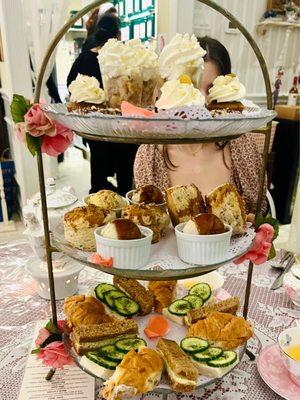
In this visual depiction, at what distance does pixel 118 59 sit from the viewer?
2.50 feet

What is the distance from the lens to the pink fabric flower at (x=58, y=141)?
825 millimetres

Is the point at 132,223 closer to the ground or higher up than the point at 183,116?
closer to the ground

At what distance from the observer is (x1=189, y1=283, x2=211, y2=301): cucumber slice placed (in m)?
1.04

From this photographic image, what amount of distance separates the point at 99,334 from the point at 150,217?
0.29 meters

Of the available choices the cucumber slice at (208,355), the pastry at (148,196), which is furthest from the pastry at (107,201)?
the cucumber slice at (208,355)

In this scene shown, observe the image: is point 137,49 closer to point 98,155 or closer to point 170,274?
point 170,274

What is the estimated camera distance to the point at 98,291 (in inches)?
39.4

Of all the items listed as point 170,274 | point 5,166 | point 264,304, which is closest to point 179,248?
point 170,274

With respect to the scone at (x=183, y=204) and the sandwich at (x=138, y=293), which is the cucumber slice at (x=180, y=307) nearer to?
the sandwich at (x=138, y=293)

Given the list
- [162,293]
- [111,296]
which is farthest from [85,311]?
[162,293]

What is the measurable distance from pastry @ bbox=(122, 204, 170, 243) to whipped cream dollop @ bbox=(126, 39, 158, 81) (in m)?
0.29

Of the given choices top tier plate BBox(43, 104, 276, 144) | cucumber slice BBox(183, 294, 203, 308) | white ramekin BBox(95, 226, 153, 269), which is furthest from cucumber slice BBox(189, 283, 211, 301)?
top tier plate BBox(43, 104, 276, 144)

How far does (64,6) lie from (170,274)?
281 centimetres

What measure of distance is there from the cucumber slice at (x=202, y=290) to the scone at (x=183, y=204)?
0.86ft
